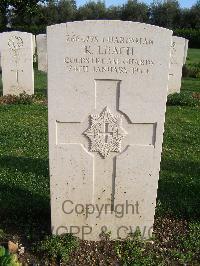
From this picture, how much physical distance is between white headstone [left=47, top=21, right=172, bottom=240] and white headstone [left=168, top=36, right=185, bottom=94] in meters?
8.11

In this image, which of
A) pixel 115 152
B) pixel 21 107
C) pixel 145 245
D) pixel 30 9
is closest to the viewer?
pixel 115 152

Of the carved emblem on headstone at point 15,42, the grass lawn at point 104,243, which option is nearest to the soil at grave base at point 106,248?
the grass lawn at point 104,243

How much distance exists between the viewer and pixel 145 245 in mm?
3900

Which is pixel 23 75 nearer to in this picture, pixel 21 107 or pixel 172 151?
pixel 21 107

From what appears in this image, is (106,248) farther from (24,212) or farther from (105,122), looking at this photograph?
(105,122)

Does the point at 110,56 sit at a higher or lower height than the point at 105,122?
higher

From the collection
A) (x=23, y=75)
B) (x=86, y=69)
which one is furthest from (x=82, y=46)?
(x=23, y=75)

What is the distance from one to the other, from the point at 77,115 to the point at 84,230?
1.29m

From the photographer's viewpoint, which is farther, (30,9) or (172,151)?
(30,9)

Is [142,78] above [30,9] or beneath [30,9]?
beneath

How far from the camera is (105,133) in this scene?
3.58m

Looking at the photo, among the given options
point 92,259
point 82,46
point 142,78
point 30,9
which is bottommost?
point 92,259

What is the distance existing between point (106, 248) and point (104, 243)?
0.30 feet

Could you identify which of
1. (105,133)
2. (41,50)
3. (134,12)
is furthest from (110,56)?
(134,12)
